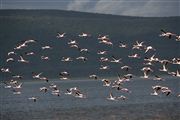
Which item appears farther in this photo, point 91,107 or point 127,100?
point 127,100

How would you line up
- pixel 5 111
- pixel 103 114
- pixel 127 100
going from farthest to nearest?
pixel 127 100 < pixel 5 111 < pixel 103 114

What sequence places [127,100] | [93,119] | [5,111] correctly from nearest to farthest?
[93,119] → [5,111] → [127,100]

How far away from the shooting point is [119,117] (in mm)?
83062

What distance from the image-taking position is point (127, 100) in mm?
116875

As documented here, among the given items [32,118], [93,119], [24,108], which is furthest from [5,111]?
[93,119]

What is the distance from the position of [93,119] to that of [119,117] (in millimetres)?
3256

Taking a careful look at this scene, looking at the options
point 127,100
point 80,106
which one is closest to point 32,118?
point 80,106

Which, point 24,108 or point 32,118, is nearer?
point 32,118

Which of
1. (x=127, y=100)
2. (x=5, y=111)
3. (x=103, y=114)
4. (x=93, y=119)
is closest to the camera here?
(x=93, y=119)

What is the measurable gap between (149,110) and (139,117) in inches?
373

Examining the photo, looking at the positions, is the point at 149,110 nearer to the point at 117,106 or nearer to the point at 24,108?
the point at 117,106

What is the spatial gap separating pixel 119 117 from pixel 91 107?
1757 centimetres

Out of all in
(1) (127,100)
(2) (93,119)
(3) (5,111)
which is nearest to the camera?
(2) (93,119)

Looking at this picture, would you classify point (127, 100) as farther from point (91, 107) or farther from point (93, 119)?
point (93, 119)
